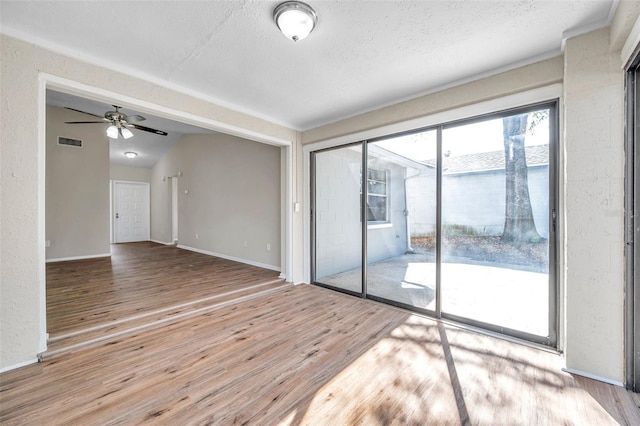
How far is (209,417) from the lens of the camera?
1545 millimetres

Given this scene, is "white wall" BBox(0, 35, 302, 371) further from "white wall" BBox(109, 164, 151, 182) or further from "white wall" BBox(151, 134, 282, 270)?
"white wall" BBox(109, 164, 151, 182)

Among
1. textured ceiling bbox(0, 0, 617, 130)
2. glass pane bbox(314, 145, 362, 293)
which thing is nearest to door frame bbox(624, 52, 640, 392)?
textured ceiling bbox(0, 0, 617, 130)

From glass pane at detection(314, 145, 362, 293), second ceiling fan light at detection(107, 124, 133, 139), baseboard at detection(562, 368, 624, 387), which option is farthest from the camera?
second ceiling fan light at detection(107, 124, 133, 139)

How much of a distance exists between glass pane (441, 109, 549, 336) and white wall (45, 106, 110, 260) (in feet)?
25.0

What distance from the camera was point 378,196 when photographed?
12.1 feet

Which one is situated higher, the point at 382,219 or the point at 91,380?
the point at 382,219

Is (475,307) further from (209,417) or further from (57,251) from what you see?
(57,251)

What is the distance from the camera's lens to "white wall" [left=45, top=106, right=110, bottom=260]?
572 centimetres

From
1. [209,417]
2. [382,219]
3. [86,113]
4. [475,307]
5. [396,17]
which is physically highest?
[86,113]

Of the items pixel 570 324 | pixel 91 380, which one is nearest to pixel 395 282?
pixel 570 324

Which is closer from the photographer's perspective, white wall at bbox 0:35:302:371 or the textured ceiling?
the textured ceiling

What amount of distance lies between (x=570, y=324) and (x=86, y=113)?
8964 millimetres

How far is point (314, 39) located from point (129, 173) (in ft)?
32.7

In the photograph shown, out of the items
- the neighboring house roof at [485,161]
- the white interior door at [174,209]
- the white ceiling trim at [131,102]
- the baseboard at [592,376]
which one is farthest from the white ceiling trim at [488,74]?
the white interior door at [174,209]
